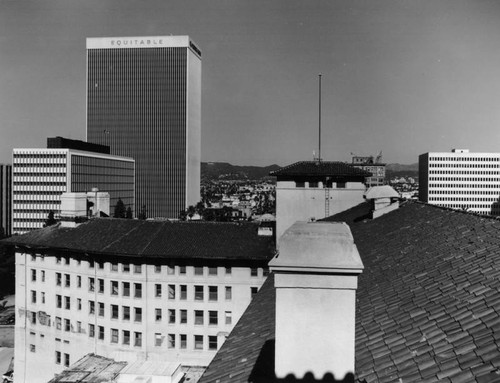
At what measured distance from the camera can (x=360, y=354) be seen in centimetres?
829

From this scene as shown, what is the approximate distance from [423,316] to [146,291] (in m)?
40.1

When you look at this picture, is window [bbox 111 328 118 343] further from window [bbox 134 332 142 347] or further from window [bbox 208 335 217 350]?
window [bbox 208 335 217 350]

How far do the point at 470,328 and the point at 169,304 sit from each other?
40.5 m

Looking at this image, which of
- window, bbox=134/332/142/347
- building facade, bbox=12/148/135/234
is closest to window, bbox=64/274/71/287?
window, bbox=134/332/142/347

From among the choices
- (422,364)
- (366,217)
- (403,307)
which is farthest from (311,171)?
(422,364)

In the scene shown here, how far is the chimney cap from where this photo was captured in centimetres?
666

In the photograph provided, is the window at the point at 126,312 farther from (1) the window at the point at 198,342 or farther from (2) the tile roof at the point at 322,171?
(2) the tile roof at the point at 322,171

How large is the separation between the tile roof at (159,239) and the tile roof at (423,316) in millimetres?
29542

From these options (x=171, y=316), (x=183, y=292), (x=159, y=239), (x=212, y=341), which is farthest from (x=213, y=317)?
(x=159, y=239)

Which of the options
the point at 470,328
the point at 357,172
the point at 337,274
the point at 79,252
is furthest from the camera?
the point at 79,252

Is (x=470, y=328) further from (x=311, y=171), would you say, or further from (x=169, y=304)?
(x=169, y=304)

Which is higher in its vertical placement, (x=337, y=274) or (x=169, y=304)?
(x=337, y=274)

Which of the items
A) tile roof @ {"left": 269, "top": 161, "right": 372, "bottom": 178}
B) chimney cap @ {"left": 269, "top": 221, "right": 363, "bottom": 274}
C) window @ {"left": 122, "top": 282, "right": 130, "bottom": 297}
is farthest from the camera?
window @ {"left": 122, "top": 282, "right": 130, "bottom": 297}

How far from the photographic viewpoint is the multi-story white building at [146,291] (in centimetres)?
4475
